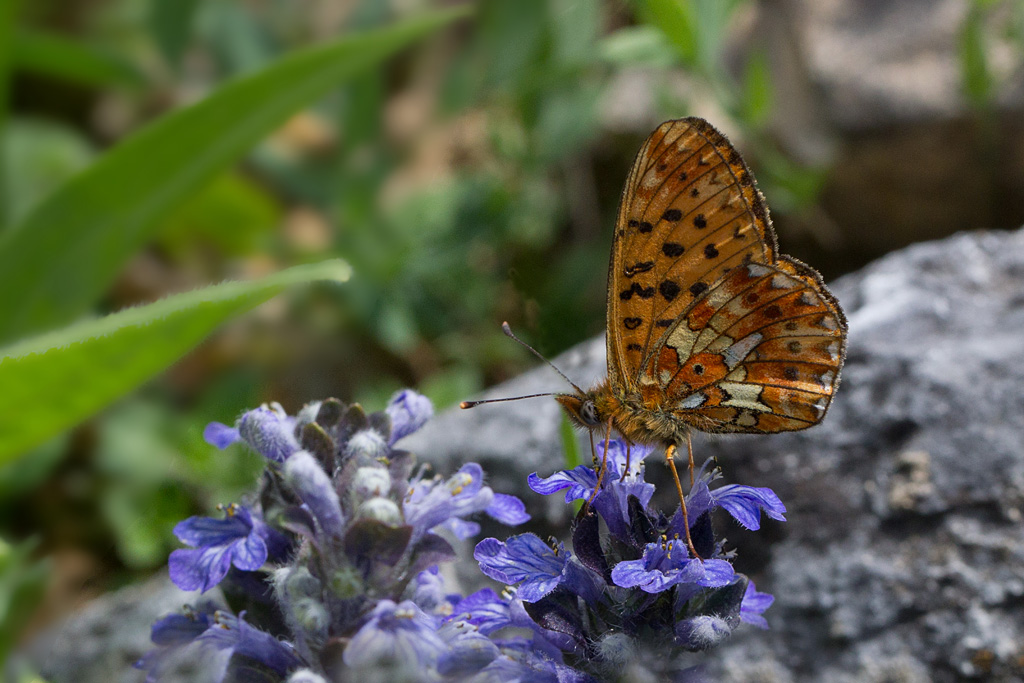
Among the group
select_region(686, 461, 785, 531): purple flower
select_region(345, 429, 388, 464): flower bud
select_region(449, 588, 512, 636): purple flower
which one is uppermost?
select_region(345, 429, 388, 464): flower bud

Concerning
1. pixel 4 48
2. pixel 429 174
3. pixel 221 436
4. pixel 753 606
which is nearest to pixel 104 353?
pixel 221 436

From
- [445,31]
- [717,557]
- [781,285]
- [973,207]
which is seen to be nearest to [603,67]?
[445,31]

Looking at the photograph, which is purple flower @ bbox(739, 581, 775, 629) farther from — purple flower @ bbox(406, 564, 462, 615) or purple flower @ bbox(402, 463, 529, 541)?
purple flower @ bbox(406, 564, 462, 615)

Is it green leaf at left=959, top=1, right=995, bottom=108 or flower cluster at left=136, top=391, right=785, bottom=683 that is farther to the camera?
green leaf at left=959, top=1, right=995, bottom=108

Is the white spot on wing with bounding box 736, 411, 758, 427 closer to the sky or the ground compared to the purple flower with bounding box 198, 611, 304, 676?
closer to the ground

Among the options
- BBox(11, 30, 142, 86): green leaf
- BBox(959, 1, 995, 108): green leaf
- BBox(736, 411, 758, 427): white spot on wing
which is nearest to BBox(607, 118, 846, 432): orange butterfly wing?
BBox(736, 411, 758, 427): white spot on wing

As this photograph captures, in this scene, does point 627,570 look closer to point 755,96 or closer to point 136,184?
point 136,184

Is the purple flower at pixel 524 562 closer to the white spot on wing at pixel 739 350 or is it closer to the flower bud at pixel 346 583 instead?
the flower bud at pixel 346 583
